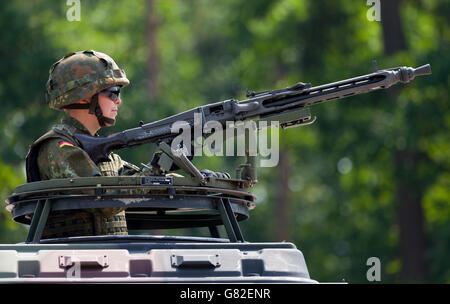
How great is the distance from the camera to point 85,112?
1188cm

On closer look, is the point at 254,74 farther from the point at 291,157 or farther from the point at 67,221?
the point at 67,221

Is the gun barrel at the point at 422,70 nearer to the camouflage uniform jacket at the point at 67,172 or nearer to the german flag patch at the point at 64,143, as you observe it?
the camouflage uniform jacket at the point at 67,172

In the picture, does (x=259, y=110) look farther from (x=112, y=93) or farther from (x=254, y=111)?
(x=112, y=93)

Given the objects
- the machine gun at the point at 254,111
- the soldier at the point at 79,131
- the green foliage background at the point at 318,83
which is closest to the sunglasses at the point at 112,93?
the soldier at the point at 79,131

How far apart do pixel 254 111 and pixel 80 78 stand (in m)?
1.67

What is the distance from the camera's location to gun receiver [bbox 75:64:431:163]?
11492mm

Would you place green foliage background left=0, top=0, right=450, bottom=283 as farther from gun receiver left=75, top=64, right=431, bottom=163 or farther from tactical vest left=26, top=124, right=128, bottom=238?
tactical vest left=26, top=124, right=128, bottom=238

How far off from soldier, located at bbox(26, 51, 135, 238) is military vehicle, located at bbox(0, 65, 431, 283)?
29 cm

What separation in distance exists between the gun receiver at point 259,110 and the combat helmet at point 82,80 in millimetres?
480

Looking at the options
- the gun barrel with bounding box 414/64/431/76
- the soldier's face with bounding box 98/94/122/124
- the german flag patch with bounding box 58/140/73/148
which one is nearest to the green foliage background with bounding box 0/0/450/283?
the gun barrel with bounding box 414/64/431/76

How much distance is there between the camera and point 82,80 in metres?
11.8

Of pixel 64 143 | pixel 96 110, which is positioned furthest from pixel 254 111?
pixel 64 143
